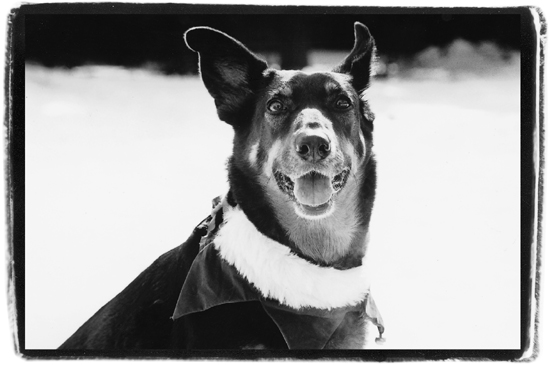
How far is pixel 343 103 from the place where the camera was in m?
2.97

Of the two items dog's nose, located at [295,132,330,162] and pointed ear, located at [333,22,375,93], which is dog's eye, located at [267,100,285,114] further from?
pointed ear, located at [333,22,375,93]

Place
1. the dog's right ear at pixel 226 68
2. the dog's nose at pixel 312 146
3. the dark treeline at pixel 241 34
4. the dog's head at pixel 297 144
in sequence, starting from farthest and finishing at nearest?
the dark treeline at pixel 241 34 < the dog's right ear at pixel 226 68 < the dog's head at pixel 297 144 < the dog's nose at pixel 312 146

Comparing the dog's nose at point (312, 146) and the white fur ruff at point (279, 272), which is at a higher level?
the dog's nose at point (312, 146)

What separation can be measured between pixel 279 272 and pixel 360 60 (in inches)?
49.3

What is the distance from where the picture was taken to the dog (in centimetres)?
289

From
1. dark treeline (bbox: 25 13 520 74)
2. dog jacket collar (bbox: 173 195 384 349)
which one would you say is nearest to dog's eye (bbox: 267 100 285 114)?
dark treeline (bbox: 25 13 520 74)

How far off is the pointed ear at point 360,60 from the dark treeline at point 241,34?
85 millimetres

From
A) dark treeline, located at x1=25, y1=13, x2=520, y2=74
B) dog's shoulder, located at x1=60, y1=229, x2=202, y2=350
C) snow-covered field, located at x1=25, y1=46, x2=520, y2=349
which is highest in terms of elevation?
dark treeline, located at x1=25, y1=13, x2=520, y2=74

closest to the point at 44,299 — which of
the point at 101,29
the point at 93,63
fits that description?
the point at 93,63

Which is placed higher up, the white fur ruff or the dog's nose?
the dog's nose

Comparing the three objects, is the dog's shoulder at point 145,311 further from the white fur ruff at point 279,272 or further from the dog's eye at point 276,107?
the dog's eye at point 276,107

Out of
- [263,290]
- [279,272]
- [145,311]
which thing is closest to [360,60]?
[279,272]

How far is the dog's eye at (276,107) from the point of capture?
2939mm

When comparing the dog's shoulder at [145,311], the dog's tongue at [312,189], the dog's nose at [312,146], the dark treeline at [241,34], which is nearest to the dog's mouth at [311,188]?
the dog's tongue at [312,189]
